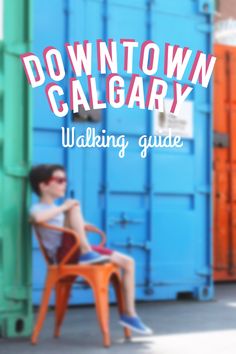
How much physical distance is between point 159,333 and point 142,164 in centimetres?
226

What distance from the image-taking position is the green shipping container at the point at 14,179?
A: 17.4ft

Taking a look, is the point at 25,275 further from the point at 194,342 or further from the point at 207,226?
the point at 207,226

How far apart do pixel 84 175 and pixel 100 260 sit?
2.27 m

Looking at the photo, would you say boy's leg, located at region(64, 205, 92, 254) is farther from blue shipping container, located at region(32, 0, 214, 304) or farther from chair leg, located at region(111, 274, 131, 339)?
blue shipping container, located at region(32, 0, 214, 304)

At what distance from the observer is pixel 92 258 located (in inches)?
201

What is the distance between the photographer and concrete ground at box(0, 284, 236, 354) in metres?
4.95

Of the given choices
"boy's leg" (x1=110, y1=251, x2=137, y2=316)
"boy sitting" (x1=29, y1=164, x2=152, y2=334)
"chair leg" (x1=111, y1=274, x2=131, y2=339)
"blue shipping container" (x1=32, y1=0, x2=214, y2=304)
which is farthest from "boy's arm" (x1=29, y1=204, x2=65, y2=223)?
"blue shipping container" (x1=32, y1=0, x2=214, y2=304)

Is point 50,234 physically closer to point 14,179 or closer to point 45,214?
point 45,214

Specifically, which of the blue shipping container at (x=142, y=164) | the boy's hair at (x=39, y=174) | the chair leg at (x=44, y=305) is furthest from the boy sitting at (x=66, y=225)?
the blue shipping container at (x=142, y=164)

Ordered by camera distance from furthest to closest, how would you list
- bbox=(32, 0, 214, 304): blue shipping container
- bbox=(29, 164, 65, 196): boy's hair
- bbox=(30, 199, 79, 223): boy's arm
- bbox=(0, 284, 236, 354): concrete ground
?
bbox=(32, 0, 214, 304): blue shipping container < bbox=(29, 164, 65, 196): boy's hair < bbox=(30, 199, 79, 223): boy's arm < bbox=(0, 284, 236, 354): concrete ground

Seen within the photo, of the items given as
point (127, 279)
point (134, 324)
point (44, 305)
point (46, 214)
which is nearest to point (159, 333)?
point (134, 324)

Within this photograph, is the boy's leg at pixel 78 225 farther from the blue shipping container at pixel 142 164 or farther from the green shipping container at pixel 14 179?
the blue shipping container at pixel 142 164

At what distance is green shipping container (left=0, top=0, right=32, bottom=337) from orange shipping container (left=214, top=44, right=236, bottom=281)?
13.6 feet

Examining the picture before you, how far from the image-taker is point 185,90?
7871 mm
